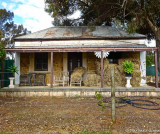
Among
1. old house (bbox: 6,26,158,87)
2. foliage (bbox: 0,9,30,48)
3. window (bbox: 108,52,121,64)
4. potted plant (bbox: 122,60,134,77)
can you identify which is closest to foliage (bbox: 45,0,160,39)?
old house (bbox: 6,26,158,87)

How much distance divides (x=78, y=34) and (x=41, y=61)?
3.28 metres

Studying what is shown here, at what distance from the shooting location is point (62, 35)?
970 centimetres

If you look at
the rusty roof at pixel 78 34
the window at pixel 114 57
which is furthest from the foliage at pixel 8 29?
the window at pixel 114 57

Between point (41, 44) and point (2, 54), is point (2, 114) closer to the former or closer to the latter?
point (2, 54)

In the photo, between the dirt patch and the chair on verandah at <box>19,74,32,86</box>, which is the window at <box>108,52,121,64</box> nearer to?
the dirt patch

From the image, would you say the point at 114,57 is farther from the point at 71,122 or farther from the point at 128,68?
the point at 71,122

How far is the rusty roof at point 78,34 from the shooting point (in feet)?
30.0

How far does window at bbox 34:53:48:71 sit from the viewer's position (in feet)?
30.7

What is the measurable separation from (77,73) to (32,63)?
3.36 metres

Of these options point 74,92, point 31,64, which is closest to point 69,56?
point 31,64

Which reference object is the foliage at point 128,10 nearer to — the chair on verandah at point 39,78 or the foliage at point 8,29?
the chair on verandah at point 39,78

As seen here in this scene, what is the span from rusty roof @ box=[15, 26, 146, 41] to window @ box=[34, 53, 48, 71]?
45.8 inches

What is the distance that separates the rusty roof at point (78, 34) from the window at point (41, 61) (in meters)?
1.16

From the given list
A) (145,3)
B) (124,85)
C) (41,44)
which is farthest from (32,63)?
(145,3)
